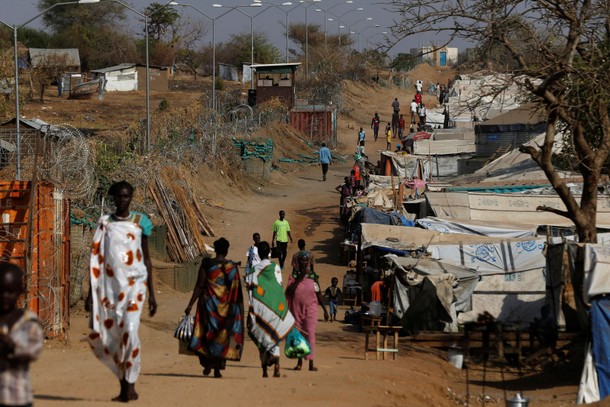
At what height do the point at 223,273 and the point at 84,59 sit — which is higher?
the point at 84,59

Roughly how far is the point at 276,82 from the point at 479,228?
3100cm

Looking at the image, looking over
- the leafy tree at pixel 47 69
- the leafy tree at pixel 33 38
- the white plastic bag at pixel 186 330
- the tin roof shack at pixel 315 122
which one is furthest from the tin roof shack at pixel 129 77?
the white plastic bag at pixel 186 330

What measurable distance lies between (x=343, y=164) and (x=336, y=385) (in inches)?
1356

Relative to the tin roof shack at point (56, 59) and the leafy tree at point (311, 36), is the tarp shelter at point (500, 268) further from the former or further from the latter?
the leafy tree at point (311, 36)

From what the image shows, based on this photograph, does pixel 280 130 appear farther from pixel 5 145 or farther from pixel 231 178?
pixel 5 145

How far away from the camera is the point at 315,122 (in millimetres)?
48375

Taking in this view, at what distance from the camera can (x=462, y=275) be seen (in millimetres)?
17453

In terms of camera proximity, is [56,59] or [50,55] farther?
[50,55]

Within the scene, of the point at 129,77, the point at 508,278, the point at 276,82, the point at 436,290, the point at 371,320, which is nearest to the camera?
the point at 371,320

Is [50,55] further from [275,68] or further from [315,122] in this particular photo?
[315,122]

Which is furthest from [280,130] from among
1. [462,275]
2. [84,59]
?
[84,59]

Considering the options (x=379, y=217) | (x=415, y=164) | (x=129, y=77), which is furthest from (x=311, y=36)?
(x=379, y=217)

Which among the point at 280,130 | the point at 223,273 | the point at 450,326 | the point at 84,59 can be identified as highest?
the point at 84,59

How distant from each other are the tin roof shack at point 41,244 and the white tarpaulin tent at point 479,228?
9950mm
